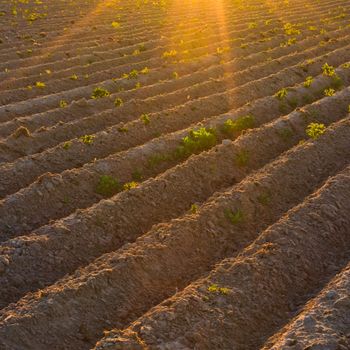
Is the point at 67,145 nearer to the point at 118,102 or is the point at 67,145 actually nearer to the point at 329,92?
the point at 118,102

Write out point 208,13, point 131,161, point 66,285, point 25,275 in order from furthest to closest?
point 208,13 < point 131,161 < point 25,275 < point 66,285

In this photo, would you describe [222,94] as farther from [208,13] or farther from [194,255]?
[208,13]

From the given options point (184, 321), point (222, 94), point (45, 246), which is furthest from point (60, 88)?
point (184, 321)

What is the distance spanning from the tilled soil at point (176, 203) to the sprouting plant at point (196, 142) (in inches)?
2.1

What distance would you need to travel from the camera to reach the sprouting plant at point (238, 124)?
593 inches

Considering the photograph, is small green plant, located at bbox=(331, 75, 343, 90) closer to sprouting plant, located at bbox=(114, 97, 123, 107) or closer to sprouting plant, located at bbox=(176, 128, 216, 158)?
sprouting plant, located at bbox=(176, 128, 216, 158)

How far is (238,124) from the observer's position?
50.3 feet

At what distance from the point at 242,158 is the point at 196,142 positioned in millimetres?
1478

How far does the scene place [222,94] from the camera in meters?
17.9

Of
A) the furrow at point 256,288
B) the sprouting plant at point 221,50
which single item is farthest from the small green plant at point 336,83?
the furrow at point 256,288

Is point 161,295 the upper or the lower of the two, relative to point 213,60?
lower

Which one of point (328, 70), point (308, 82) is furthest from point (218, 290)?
point (328, 70)

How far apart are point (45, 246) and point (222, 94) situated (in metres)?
9.79

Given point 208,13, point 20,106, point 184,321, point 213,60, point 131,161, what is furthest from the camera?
point 208,13
